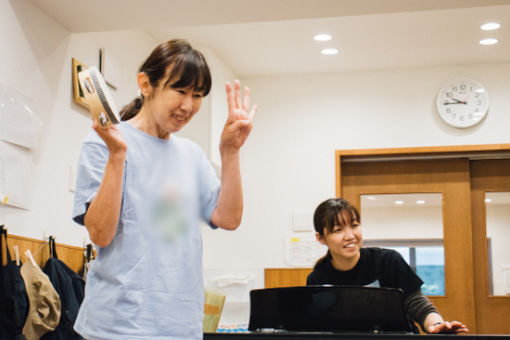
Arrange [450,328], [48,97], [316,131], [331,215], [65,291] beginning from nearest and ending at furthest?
1. [450,328]
2. [331,215]
3. [65,291]
4. [48,97]
5. [316,131]

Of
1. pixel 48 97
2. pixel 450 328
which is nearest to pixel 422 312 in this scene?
pixel 450 328

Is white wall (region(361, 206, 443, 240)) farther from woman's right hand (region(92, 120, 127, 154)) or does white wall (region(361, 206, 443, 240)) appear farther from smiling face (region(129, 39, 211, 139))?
woman's right hand (region(92, 120, 127, 154))

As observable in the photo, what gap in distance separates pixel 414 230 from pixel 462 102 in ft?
3.39

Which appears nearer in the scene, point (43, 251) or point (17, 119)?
point (17, 119)

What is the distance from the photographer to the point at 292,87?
17.2ft

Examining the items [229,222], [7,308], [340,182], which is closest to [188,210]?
[229,222]

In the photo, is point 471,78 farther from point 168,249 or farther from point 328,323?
point 168,249

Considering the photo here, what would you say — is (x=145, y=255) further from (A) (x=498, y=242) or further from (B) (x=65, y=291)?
(A) (x=498, y=242)

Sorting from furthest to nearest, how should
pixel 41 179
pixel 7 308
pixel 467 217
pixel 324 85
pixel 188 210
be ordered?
pixel 324 85 < pixel 467 217 < pixel 41 179 < pixel 7 308 < pixel 188 210

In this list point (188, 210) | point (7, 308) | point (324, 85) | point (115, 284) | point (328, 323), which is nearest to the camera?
point (115, 284)

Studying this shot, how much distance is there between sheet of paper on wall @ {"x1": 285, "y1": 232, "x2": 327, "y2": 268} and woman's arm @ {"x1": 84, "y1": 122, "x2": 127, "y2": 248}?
13.0 ft

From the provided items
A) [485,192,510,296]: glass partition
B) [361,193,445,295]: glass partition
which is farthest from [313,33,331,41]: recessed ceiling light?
[485,192,510,296]: glass partition

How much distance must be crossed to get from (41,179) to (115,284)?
2.24 meters

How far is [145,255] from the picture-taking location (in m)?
1.02
